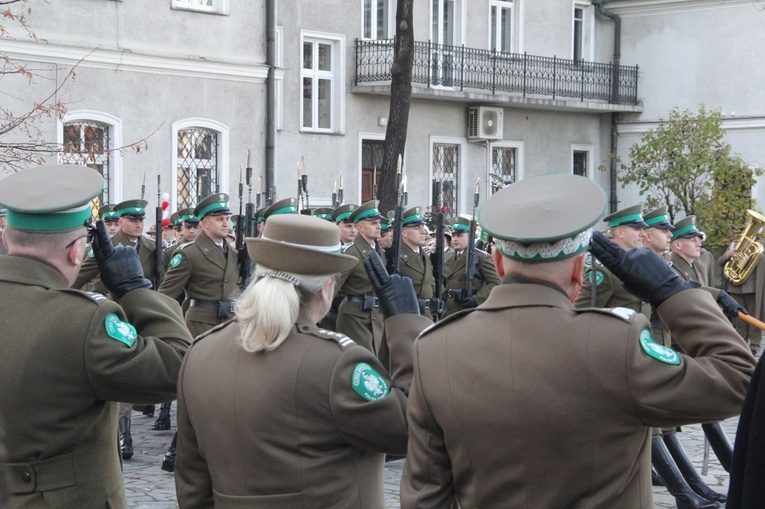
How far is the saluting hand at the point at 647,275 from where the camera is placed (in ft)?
11.4

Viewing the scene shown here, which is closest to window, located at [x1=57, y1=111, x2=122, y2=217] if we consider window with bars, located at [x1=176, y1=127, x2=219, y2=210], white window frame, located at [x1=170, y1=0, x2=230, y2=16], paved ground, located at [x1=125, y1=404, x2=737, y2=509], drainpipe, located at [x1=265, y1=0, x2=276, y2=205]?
window with bars, located at [x1=176, y1=127, x2=219, y2=210]

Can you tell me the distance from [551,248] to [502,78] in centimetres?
2521

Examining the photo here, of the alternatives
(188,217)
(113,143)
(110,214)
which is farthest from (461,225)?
(113,143)

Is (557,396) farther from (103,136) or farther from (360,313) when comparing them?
(103,136)

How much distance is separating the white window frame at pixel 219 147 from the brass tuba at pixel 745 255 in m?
10.2

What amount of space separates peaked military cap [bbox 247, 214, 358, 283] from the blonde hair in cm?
3

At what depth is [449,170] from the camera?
2767 cm

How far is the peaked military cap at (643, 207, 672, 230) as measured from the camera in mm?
9312

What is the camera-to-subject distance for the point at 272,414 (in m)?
3.46

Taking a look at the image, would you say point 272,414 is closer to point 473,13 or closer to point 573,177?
point 573,177

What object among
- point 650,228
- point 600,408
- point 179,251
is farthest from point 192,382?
point 179,251

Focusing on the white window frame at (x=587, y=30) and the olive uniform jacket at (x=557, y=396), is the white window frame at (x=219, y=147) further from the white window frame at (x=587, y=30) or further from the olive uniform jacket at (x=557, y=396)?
the olive uniform jacket at (x=557, y=396)

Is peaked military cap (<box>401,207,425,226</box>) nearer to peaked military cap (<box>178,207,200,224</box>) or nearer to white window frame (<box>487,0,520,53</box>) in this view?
peaked military cap (<box>178,207,200,224</box>)

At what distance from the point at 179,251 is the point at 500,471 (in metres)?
7.78
